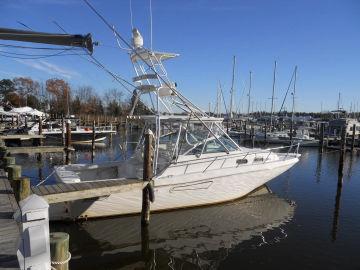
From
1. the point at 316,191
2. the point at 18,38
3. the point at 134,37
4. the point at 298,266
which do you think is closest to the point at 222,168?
the point at 298,266

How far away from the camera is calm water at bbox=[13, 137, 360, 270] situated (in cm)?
905

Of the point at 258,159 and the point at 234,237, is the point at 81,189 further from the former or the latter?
the point at 258,159

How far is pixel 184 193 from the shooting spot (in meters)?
12.0

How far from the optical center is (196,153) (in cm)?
1241

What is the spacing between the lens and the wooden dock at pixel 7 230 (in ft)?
16.1

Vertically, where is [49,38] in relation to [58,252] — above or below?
above

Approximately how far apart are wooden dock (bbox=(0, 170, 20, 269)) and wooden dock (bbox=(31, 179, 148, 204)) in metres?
0.60

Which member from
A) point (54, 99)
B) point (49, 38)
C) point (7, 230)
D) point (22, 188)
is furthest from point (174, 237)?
point (54, 99)

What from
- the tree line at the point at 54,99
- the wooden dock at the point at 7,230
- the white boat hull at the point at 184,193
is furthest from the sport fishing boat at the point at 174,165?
the tree line at the point at 54,99

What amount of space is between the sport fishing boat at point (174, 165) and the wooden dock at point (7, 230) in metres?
2.41

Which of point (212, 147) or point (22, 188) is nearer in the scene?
point (22, 188)

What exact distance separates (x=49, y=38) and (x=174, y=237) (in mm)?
6457

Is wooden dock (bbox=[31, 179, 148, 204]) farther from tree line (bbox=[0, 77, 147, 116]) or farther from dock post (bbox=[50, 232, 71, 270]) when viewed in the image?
tree line (bbox=[0, 77, 147, 116])

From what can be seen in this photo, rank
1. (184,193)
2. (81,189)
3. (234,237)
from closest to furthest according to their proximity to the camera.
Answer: (81,189), (234,237), (184,193)
